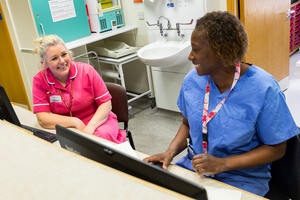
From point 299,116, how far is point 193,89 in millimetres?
1973

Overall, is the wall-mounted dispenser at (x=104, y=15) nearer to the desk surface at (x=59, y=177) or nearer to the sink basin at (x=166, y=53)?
the sink basin at (x=166, y=53)

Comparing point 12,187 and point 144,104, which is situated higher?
point 12,187

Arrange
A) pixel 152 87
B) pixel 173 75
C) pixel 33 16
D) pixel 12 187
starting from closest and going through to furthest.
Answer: pixel 12 187 < pixel 33 16 < pixel 173 75 < pixel 152 87

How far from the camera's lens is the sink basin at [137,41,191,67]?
8.86 ft

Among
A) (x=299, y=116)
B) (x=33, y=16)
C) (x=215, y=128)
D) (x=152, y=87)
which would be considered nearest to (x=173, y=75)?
(x=152, y=87)

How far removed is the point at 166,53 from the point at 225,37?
1.93m

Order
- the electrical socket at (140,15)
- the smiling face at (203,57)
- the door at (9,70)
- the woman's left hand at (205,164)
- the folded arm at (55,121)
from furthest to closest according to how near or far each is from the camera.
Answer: the electrical socket at (140,15) → the door at (9,70) → the folded arm at (55,121) → the smiling face at (203,57) → the woman's left hand at (205,164)

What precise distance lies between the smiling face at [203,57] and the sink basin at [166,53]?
147 cm

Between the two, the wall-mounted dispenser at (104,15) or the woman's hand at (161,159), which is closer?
the woman's hand at (161,159)

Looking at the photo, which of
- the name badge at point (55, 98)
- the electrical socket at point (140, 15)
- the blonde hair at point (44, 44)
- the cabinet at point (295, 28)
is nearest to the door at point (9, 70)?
the electrical socket at point (140, 15)

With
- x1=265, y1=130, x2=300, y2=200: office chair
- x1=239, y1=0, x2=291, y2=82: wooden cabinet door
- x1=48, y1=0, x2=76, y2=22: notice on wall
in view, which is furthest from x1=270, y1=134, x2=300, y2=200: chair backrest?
x1=48, y1=0, x2=76, y2=22: notice on wall

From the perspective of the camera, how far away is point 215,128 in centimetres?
118

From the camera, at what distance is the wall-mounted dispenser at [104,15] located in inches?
130

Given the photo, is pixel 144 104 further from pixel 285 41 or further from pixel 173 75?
pixel 285 41
